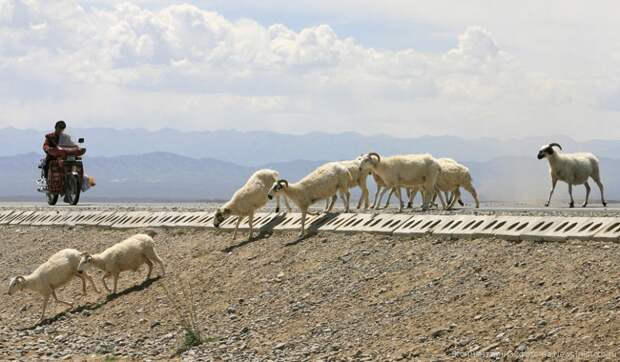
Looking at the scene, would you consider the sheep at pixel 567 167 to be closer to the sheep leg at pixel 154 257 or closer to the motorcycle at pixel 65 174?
the sheep leg at pixel 154 257

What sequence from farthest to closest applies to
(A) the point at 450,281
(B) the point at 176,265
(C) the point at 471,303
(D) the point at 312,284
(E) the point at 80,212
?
(E) the point at 80,212
(B) the point at 176,265
(D) the point at 312,284
(A) the point at 450,281
(C) the point at 471,303

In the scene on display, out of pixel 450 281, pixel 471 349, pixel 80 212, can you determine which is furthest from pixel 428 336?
pixel 80 212

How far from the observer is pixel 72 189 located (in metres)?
39.7

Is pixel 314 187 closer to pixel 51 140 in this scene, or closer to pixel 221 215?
pixel 221 215

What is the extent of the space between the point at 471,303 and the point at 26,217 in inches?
867

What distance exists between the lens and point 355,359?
1662cm

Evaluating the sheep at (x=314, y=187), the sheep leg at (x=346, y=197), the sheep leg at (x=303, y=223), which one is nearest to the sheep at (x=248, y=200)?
the sheep at (x=314, y=187)

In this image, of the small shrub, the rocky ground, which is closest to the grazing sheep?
the rocky ground

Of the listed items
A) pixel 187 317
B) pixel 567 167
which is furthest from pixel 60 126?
pixel 187 317

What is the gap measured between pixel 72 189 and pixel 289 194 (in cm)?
1642

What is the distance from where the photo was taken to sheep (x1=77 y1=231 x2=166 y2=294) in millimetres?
23547

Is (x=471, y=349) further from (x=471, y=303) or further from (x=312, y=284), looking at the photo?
(x=312, y=284)

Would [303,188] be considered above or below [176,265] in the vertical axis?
above

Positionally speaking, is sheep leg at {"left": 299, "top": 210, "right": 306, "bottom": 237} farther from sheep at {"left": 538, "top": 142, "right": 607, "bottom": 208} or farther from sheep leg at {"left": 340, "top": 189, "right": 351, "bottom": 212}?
sheep at {"left": 538, "top": 142, "right": 607, "bottom": 208}
